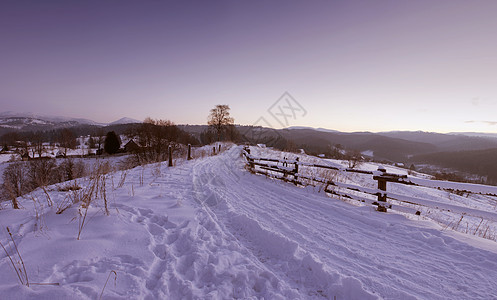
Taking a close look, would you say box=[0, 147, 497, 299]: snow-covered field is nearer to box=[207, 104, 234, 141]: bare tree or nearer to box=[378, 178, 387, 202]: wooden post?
box=[378, 178, 387, 202]: wooden post

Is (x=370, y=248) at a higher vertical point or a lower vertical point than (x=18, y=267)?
lower

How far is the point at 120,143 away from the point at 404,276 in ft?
190

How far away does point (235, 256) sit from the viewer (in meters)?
2.74

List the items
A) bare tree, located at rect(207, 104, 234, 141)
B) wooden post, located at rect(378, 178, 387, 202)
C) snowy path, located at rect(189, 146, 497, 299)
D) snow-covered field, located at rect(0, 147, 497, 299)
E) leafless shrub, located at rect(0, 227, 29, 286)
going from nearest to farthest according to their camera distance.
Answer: leafless shrub, located at rect(0, 227, 29, 286) < snow-covered field, located at rect(0, 147, 497, 299) < snowy path, located at rect(189, 146, 497, 299) < wooden post, located at rect(378, 178, 387, 202) < bare tree, located at rect(207, 104, 234, 141)

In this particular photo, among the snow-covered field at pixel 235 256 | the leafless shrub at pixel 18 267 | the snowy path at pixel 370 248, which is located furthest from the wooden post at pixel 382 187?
the leafless shrub at pixel 18 267

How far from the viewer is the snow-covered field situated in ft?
6.93

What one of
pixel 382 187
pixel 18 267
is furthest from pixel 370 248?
pixel 18 267

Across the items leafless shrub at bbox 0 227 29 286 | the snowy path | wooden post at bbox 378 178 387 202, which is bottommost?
the snowy path

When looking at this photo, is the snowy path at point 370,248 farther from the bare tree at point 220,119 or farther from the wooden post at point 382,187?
the bare tree at point 220,119

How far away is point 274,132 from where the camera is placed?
34.8 meters

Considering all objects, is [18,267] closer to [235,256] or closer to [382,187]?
[235,256]

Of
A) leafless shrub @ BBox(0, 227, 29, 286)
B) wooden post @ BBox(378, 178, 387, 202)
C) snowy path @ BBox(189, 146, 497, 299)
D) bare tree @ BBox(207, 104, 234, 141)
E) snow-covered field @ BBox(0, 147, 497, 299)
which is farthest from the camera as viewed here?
bare tree @ BBox(207, 104, 234, 141)

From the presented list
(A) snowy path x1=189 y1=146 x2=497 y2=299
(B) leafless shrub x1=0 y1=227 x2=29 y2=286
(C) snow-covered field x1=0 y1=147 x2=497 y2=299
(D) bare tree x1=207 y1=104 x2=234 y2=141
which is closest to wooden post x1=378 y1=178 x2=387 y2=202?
(A) snowy path x1=189 y1=146 x2=497 y2=299

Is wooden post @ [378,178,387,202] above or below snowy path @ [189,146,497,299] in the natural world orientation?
above
